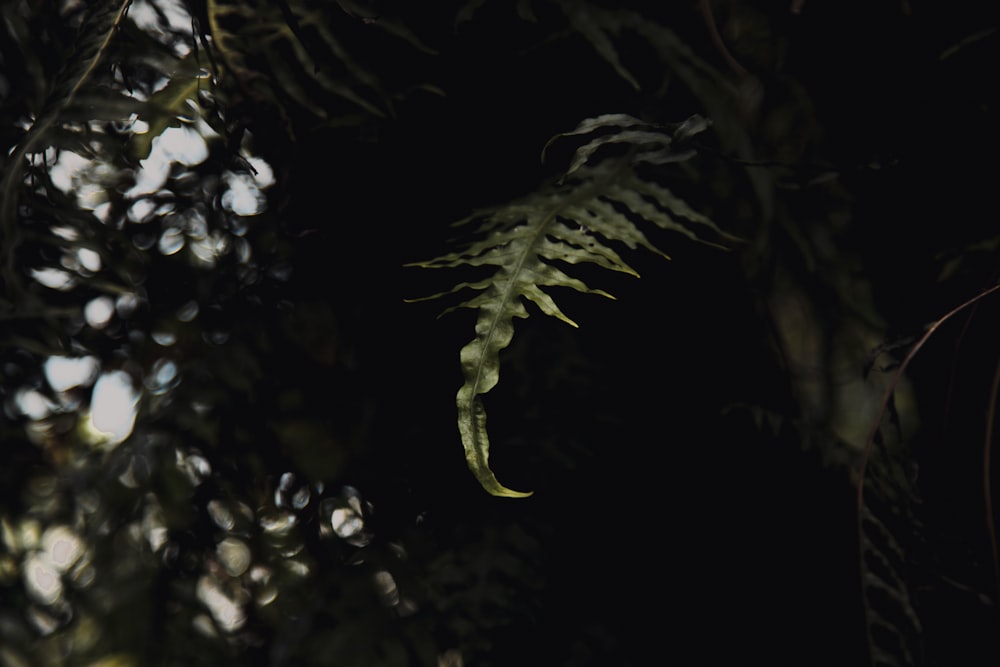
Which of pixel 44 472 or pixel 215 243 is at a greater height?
pixel 215 243

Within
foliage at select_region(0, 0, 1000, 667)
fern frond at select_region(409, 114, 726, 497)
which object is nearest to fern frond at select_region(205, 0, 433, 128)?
foliage at select_region(0, 0, 1000, 667)

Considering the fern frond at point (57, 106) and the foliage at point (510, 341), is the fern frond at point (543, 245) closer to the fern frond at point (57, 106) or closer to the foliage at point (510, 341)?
the foliage at point (510, 341)

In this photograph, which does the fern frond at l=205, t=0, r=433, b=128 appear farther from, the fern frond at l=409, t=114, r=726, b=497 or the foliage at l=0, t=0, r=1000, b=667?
the fern frond at l=409, t=114, r=726, b=497

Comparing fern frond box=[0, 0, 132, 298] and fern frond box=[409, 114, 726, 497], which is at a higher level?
fern frond box=[409, 114, 726, 497]

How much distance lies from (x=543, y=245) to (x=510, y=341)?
7 cm

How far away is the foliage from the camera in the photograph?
41 centimetres

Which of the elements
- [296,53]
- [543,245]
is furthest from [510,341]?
[296,53]

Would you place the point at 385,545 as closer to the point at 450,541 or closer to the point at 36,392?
the point at 450,541

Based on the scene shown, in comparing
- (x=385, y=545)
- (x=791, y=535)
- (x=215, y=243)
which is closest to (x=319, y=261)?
(x=215, y=243)

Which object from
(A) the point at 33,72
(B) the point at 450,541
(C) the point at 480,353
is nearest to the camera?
(C) the point at 480,353

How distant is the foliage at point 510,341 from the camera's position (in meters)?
0.41

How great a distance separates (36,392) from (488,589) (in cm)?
36

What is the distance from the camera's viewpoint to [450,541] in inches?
20.5

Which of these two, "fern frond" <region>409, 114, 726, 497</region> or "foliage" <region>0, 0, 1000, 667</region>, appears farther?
"foliage" <region>0, 0, 1000, 667</region>
